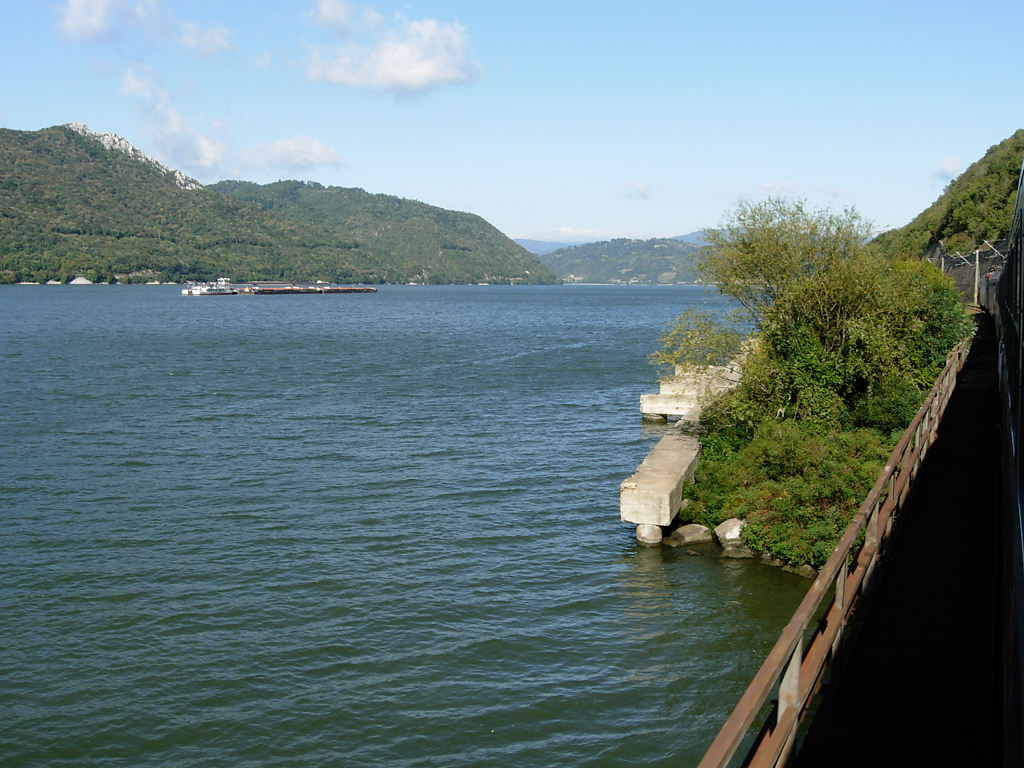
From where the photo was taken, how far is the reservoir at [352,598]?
1361 centimetres

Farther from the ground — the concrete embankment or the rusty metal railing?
the rusty metal railing

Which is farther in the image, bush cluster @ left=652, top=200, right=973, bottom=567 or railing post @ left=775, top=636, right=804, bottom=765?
bush cluster @ left=652, top=200, right=973, bottom=567

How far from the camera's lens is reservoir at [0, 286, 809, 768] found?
13.6m

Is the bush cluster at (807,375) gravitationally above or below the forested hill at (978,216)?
below

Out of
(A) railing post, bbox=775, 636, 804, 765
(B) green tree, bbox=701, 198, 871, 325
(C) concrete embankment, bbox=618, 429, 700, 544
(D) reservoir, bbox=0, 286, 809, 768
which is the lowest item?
(D) reservoir, bbox=0, 286, 809, 768

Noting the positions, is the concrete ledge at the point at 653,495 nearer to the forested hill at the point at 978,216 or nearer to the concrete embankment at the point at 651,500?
the concrete embankment at the point at 651,500

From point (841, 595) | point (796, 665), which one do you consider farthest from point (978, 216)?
point (796, 665)

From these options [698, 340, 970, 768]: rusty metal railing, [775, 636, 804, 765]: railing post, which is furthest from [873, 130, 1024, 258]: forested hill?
[775, 636, 804, 765]: railing post

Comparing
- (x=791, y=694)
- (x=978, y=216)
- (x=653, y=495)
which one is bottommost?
(x=653, y=495)

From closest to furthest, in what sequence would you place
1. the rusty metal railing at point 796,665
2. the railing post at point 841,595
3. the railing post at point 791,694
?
1. the rusty metal railing at point 796,665
2. the railing post at point 791,694
3. the railing post at point 841,595

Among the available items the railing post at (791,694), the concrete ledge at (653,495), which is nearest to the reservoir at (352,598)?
the concrete ledge at (653,495)

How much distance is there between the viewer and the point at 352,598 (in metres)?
18.5

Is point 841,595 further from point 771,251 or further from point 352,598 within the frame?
point 771,251

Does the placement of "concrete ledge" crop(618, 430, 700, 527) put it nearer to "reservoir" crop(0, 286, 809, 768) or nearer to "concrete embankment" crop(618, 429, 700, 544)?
"concrete embankment" crop(618, 429, 700, 544)
